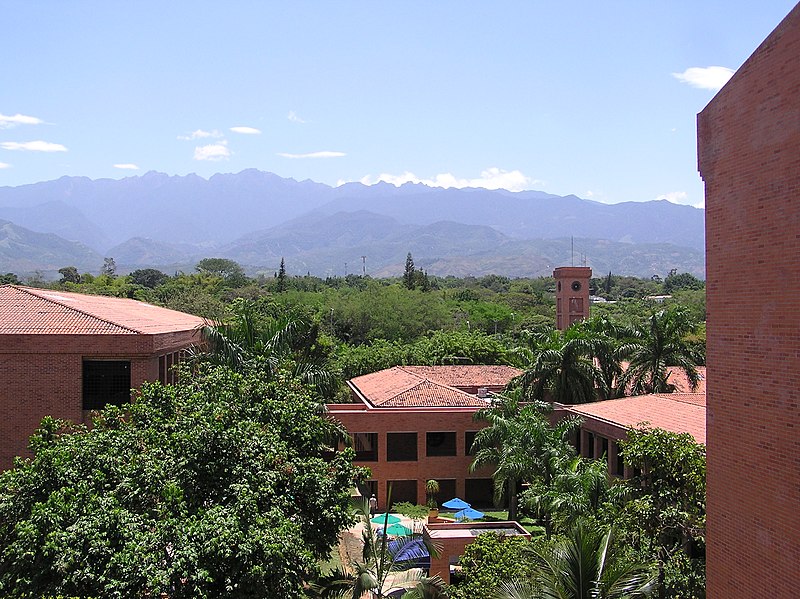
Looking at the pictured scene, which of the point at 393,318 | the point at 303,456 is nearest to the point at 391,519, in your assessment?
the point at 303,456

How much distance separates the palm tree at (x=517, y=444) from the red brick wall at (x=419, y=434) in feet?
7.89

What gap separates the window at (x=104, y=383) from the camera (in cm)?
2614

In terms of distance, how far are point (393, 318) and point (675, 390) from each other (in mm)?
43953

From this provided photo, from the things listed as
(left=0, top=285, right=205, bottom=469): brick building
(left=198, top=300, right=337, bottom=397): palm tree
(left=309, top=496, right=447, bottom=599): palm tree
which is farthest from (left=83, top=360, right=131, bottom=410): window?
(left=309, top=496, right=447, bottom=599): palm tree

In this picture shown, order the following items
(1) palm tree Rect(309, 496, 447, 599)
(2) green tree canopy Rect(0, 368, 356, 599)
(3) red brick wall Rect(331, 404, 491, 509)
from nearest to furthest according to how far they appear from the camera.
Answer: (2) green tree canopy Rect(0, 368, 356, 599), (1) palm tree Rect(309, 496, 447, 599), (3) red brick wall Rect(331, 404, 491, 509)

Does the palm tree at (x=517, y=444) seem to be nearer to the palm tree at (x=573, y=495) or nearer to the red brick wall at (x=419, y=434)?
the palm tree at (x=573, y=495)

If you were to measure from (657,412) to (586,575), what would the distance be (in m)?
17.5

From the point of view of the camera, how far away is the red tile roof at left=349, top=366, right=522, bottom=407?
122 feet

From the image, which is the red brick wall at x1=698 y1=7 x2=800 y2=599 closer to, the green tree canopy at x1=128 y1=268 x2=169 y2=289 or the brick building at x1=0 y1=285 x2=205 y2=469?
the brick building at x1=0 y1=285 x2=205 y2=469

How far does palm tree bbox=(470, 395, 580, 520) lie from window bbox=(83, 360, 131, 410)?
41.4 ft

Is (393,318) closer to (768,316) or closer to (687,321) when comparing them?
(687,321)

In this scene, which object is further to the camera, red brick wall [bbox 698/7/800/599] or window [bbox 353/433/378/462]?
window [bbox 353/433/378/462]

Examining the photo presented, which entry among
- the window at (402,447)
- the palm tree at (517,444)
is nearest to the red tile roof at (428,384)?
the window at (402,447)

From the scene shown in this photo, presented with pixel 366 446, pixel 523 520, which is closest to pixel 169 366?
pixel 366 446
